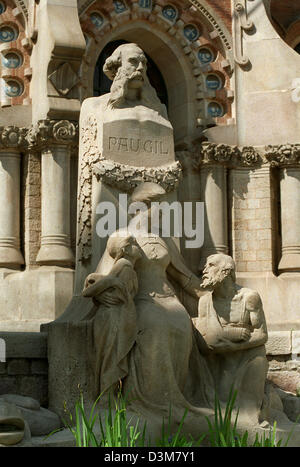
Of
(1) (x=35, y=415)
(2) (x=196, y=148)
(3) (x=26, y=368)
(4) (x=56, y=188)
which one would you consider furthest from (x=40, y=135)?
(1) (x=35, y=415)

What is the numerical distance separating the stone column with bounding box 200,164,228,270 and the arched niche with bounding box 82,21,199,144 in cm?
79

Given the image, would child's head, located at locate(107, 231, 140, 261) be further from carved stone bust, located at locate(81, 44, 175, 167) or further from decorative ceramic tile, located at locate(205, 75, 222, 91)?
decorative ceramic tile, located at locate(205, 75, 222, 91)

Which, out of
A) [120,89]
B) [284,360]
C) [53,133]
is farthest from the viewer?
[53,133]

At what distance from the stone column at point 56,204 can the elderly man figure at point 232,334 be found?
6073 millimetres

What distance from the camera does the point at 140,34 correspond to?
17.2 m

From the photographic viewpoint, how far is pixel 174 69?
17453 millimetres

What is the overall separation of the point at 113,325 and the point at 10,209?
7071 mm

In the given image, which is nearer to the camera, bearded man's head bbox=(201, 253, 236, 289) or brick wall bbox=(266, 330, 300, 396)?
bearded man's head bbox=(201, 253, 236, 289)

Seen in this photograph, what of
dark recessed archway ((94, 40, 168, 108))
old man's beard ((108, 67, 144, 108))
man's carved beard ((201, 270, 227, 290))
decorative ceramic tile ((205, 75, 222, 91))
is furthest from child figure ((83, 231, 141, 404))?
decorative ceramic tile ((205, 75, 222, 91))

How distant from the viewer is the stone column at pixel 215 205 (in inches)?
655

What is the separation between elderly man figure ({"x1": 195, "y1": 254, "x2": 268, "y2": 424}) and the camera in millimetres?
9141

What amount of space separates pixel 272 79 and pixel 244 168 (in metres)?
1.64

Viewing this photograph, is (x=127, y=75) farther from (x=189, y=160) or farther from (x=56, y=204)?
(x=189, y=160)
